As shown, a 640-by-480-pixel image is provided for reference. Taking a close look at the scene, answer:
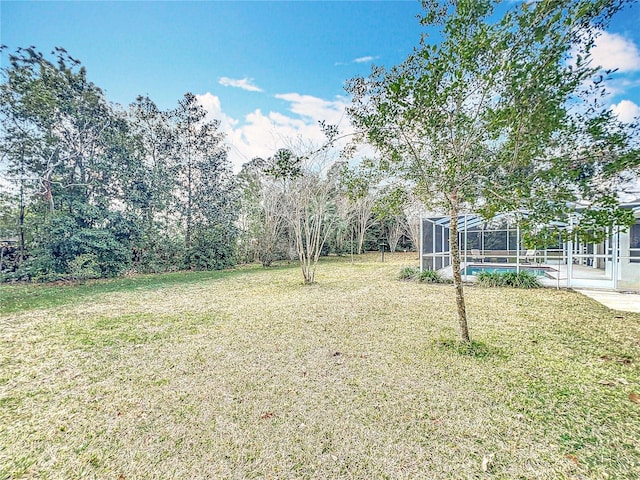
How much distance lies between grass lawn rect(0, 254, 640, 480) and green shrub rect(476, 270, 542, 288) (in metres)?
2.99

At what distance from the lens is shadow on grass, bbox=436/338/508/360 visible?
11.5 feet

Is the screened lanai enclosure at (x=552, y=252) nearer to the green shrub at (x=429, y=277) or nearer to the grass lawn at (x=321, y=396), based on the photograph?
the green shrub at (x=429, y=277)

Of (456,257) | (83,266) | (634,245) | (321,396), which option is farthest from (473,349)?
(83,266)

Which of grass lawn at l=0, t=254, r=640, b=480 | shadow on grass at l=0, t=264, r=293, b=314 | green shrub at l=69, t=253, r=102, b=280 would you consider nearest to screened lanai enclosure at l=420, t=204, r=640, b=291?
grass lawn at l=0, t=254, r=640, b=480

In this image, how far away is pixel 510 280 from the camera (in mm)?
8508

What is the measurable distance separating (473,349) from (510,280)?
20.2 feet

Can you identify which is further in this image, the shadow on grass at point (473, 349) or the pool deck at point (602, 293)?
the pool deck at point (602, 293)

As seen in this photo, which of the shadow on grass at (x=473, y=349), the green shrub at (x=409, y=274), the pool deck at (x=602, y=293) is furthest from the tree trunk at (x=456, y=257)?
the green shrub at (x=409, y=274)

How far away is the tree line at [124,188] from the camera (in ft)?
29.9

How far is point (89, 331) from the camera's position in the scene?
15.3ft

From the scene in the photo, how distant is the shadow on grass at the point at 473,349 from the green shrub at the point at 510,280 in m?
5.63

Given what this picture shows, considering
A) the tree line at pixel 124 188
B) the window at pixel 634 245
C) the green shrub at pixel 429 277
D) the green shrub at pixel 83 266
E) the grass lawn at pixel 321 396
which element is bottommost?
the grass lawn at pixel 321 396

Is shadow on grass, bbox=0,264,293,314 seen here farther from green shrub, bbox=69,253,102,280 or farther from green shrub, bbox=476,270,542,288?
green shrub, bbox=476,270,542,288

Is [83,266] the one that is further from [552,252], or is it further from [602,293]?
[552,252]
